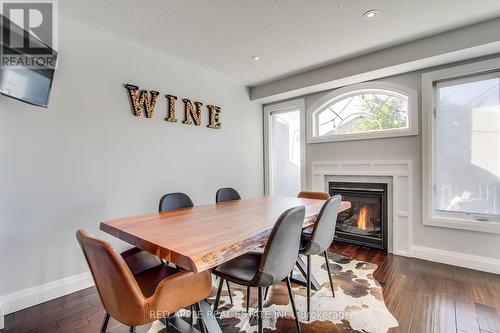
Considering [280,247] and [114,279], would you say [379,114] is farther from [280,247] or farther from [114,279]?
[114,279]

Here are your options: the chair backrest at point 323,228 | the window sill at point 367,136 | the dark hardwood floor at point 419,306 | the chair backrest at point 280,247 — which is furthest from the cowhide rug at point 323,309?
the window sill at point 367,136

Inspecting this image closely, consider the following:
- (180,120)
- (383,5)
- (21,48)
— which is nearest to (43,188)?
(21,48)

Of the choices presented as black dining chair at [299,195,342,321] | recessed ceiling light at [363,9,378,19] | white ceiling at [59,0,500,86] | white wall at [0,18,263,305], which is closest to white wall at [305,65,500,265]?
white ceiling at [59,0,500,86]

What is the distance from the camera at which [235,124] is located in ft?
13.2

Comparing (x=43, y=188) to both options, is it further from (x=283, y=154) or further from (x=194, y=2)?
(x=283, y=154)

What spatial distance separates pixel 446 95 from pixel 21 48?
414 cm

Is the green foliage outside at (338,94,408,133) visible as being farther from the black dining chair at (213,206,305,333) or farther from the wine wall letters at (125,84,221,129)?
the black dining chair at (213,206,305,333)

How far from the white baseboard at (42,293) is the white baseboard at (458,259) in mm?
3741

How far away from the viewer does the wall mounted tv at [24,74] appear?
1.65m

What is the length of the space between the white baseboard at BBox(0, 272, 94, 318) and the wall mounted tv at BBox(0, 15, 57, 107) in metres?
1.57

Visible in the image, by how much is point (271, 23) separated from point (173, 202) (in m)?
1.96

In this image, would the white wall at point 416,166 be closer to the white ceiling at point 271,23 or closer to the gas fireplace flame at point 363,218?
the gas fireplace flame at point 363,218

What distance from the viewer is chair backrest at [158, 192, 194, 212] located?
2.24m

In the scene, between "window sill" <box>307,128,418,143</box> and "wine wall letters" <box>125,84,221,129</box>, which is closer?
Answer: "wine wall letters" <box>125,84,221,129</box>
